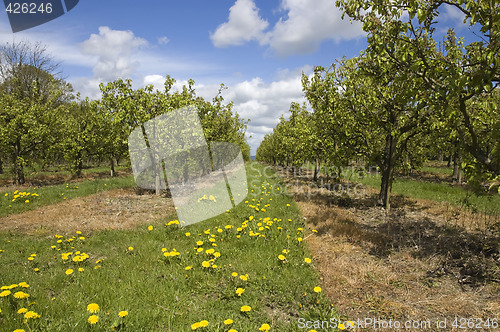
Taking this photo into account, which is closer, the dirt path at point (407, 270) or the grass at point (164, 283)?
the grass at point (164, 283)

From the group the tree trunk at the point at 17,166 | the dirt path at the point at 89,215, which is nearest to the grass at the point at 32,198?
the dirt path at the point at 89,215

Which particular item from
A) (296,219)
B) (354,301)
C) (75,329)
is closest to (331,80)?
(296,219)

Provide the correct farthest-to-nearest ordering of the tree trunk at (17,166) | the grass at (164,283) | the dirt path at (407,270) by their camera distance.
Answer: the tree trunk at (17,166) < the dirt path at (407,270) < the grass at (164,283)

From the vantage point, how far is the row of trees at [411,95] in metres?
5.05

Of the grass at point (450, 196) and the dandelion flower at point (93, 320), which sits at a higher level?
the dandelion flower at point (93, 320)

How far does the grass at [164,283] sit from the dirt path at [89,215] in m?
1.24

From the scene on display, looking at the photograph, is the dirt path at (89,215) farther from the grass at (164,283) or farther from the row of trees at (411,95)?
the row of trees at (411,95)

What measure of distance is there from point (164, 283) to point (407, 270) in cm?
597

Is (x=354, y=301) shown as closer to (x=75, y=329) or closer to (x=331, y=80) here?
(x=75, y=329)

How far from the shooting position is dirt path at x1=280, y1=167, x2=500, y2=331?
186 inches

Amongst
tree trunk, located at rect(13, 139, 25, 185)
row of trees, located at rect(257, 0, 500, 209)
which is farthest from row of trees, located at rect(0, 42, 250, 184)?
row of trees, located at rect(257, 0, 500, 209)

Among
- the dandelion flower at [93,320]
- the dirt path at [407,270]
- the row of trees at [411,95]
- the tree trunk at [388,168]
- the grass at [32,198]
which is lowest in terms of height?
the dirt path at [407,270]

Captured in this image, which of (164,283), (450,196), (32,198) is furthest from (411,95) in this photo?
(32,198)

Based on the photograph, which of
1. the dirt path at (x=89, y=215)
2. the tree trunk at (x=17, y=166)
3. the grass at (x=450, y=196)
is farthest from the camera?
the tree trunk at (x=17, y=166)
